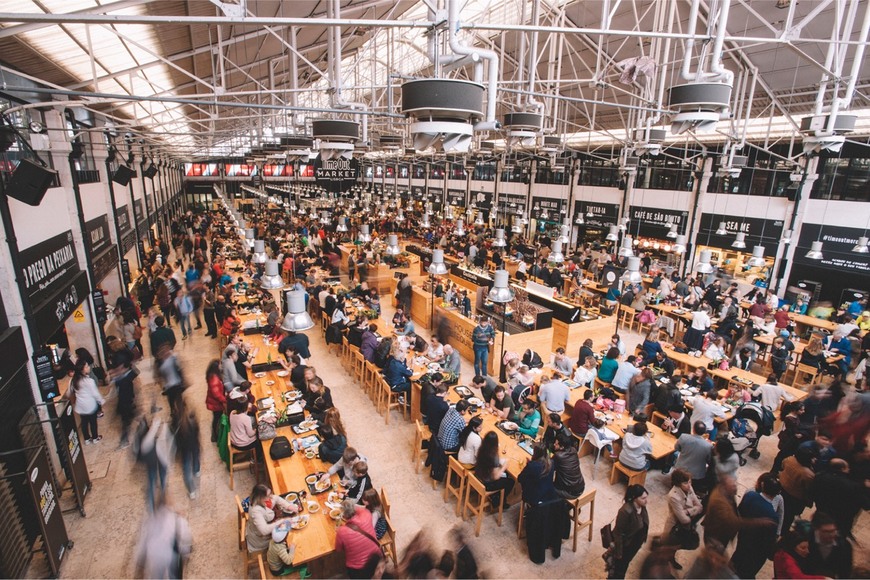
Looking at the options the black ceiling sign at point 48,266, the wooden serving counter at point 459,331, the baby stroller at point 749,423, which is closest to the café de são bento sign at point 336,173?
the wooden serving counter at point 459,331

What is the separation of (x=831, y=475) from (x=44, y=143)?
1109 cm

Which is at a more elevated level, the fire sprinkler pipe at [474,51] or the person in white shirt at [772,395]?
the fire sprinkler pipe at [474,51]

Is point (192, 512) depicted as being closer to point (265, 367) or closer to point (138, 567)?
point (138, 567)

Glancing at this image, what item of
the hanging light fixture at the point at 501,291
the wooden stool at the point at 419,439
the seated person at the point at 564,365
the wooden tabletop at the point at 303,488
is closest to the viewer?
the wooden tabletop at the point at 303,488

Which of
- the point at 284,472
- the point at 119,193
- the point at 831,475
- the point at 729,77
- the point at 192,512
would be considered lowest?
the point at 192,512

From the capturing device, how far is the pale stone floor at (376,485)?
4.87m

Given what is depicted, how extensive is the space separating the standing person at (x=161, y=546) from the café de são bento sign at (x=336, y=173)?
21594 mm

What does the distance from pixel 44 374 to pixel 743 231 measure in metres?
19.4

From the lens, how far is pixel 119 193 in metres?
12.3

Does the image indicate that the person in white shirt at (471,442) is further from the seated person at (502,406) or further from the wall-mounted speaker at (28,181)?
the wall-mounted speaker at (28,181)

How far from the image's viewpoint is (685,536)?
4801 millimetres


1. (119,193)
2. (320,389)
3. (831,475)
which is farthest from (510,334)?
(119,193)

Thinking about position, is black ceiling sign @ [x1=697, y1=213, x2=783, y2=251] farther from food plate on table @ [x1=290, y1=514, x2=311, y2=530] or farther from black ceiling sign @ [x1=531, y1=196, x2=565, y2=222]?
food plate on table @ [x1=290, y1=514, x2=311, y2=530]

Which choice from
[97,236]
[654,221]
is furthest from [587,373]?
[654,221]
